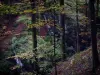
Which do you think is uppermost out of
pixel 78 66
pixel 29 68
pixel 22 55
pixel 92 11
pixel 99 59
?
pixel 92 11

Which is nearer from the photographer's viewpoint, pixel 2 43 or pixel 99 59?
pixel 99 59

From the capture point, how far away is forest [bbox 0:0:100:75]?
1103 centimetres

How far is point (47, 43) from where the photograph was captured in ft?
38.4

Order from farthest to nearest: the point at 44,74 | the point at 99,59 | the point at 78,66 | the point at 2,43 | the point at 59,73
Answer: the point at 2,43
the point at 44,74
the point at 59,73
the point at 78,66
the point at 99,59

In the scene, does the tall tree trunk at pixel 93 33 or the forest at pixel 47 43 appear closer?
the forest at pixel 47 43

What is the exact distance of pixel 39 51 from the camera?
37.5 ft

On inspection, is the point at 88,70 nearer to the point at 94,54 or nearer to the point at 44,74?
the point at 94,54

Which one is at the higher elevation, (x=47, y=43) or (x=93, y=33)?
(x=93, y=33)

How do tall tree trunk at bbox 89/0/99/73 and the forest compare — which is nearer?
the forest

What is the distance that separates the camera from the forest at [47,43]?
434 inches

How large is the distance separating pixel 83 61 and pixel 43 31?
Result: 34.8 feet

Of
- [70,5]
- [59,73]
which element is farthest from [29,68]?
[70,5]

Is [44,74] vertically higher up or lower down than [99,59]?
lower down

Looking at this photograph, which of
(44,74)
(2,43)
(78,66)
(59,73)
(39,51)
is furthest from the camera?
(2,43)
